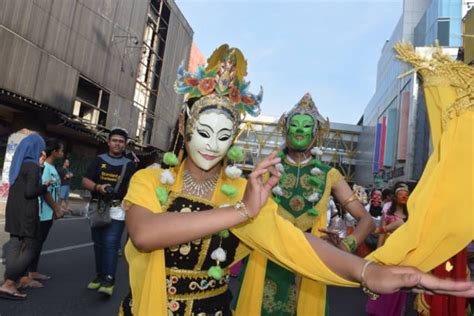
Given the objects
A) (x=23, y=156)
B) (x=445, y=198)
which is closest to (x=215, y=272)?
(x=445, y=198)

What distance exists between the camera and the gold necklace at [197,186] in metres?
1.99

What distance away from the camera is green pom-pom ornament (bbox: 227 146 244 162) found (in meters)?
1.97

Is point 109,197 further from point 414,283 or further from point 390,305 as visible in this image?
point 414,283

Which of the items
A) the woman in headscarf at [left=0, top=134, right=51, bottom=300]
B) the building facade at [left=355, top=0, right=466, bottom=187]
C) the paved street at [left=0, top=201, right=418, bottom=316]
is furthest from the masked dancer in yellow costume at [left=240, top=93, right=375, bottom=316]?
the building facade at [left=355, top=0, right=466, bottom=187]

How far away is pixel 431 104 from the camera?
5.07 feet

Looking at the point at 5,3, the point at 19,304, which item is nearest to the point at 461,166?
the point at 19,304

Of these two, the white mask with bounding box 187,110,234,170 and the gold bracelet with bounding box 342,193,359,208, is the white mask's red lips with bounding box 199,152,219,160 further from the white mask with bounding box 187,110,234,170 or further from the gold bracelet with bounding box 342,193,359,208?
the gold bracelet with bounding box 342,193,359,208

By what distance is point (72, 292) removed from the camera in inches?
183

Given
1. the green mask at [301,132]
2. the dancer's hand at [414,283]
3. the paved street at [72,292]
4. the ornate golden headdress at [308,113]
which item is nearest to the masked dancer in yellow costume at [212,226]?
the dancer's hand at [414,283]

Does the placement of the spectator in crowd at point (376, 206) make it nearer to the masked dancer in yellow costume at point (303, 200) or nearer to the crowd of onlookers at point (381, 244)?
the crowd of onlookers at point (381, 244)

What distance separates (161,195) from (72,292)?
11.6 feet

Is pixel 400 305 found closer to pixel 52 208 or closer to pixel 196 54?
pixel 52 208

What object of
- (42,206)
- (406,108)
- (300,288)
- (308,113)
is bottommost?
(300,288)

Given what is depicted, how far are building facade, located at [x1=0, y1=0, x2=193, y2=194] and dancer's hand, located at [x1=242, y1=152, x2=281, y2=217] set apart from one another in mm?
13946
